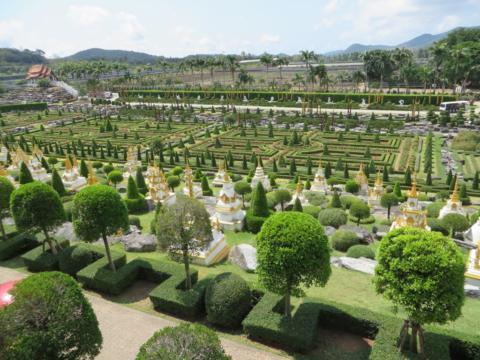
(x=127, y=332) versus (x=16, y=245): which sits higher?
(x=16, y=245)

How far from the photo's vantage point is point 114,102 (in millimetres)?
111062

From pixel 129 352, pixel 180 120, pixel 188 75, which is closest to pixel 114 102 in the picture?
pixel 180 120

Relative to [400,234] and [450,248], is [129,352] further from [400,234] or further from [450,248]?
[450,248]

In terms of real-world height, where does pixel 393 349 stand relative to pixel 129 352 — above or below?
above

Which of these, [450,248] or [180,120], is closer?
[450,248]

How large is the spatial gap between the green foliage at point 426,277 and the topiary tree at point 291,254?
2.73 metres

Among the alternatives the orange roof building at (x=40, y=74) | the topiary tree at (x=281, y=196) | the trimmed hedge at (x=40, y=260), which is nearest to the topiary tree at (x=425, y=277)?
the trimmed hedge at (x=40, y=260)

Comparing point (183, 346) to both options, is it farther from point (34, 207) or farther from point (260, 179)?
point (260, 179)

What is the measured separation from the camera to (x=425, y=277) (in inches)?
486

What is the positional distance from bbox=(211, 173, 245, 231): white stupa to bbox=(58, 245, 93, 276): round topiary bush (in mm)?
10949

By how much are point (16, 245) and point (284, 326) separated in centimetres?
1844

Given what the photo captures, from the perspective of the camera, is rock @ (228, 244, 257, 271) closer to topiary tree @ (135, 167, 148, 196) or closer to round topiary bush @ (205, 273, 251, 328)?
round topiary bush @ (205, 273, 251, 328)

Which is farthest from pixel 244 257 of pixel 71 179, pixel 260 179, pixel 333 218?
pixel 71 179

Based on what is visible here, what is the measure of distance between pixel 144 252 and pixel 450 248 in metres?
18.0
